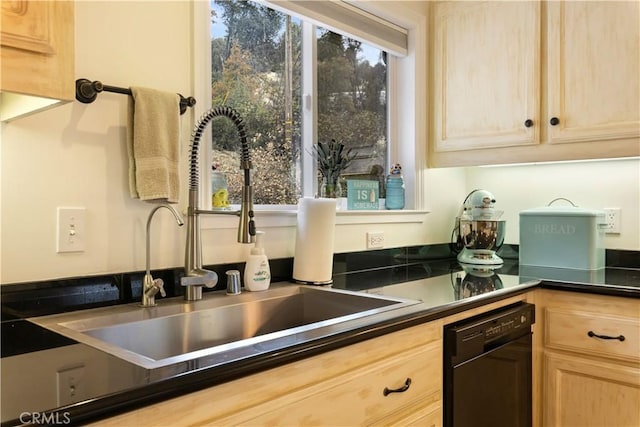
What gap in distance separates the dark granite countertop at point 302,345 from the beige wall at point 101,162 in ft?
0.69

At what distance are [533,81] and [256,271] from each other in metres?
1.45

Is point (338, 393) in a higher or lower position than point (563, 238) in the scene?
lower

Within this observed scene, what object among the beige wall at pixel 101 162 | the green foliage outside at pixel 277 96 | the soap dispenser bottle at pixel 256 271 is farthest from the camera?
the green foliage outside at pixel 277 96

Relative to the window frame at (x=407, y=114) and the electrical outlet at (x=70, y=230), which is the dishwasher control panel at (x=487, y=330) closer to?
the window frame at (x=407, y=114)

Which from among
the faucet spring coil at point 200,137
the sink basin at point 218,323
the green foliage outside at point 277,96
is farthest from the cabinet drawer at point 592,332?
the faucet spring coil at point 200,137

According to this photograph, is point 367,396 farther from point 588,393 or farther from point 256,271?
point 588,393

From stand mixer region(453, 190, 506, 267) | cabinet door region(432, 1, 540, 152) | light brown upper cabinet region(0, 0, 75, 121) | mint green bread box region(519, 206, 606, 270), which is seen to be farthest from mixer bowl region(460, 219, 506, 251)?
light brown upper cabinet region(0, 0, 75, 121)

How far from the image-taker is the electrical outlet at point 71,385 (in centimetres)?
68

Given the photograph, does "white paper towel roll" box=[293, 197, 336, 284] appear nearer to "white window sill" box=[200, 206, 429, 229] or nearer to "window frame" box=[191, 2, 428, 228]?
"white window sill" box=[200, 206, 429, 229]

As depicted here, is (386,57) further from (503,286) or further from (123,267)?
(123,267)

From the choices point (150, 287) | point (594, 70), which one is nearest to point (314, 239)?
point (150, 287)

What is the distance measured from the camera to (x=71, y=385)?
73cm

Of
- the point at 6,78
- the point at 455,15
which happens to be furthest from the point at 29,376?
the point at 455,15

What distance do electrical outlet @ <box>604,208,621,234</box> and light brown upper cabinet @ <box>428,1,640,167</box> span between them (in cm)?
A: 42
